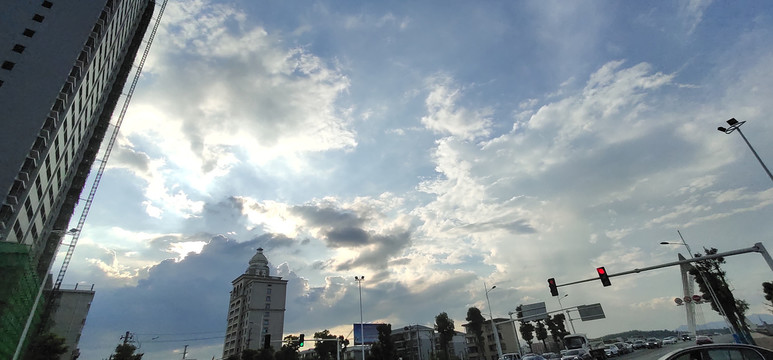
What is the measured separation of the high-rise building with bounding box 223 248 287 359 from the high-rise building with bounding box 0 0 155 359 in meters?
59.0

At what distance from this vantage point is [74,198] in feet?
222

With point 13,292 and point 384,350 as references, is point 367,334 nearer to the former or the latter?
point 384,350

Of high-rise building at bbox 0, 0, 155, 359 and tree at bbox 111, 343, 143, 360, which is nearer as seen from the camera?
high-rise building at bbox 0, 0, 155, 359

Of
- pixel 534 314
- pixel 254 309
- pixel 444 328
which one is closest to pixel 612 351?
pixel 534 314

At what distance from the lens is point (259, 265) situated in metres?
120

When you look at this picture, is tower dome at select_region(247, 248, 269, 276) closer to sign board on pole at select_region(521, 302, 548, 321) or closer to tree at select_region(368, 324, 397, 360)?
tree at select_region(368, 324, 397, 360)

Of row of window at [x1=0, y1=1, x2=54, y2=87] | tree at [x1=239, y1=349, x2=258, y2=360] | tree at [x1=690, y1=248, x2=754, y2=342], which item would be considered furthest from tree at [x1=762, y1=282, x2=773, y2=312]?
row of window at [x1=0, y1=1, x2=54, y2=87]

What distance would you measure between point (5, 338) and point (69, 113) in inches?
1028

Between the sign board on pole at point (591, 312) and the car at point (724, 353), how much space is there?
41.9 m

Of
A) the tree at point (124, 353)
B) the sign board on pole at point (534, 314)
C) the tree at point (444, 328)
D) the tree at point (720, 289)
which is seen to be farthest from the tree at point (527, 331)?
the tree at point (124, 353)

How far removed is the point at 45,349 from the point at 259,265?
82775 mm

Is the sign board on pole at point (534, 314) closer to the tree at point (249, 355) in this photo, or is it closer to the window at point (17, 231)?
the tree at point (249, 355)

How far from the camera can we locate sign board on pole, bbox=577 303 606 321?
46656 mm

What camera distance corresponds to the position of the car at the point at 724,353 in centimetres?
929
